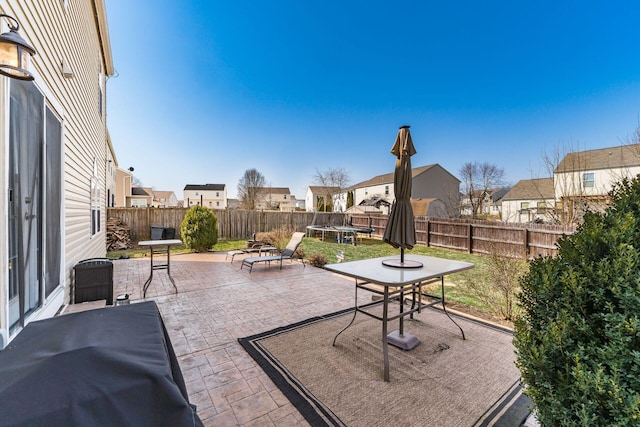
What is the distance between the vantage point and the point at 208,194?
4812cm

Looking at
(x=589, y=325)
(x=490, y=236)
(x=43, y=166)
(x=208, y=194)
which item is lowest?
(x=490, y=236)

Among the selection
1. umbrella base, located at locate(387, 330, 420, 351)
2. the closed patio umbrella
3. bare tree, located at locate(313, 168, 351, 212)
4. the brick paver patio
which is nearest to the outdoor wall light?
the brick paver patio

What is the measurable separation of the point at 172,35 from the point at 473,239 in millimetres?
13995

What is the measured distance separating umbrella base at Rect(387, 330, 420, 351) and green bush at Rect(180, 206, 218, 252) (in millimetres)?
8867

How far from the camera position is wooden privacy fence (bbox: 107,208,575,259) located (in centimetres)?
958

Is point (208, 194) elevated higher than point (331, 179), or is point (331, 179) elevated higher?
point (331, 179)

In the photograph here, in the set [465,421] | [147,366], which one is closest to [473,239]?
[465,421]

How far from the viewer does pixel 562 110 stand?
1138 centimetres

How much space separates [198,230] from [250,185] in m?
27.1

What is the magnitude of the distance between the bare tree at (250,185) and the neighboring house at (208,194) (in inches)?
429

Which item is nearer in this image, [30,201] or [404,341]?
[30,201]

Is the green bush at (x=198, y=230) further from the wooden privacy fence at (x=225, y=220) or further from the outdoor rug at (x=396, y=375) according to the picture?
the outdoor rug at (x=396, y=375)

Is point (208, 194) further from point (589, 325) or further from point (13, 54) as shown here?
point (589, 325)

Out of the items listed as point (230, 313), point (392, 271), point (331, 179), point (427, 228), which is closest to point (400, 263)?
point (392, 271)
